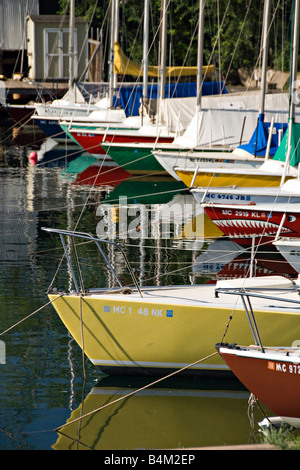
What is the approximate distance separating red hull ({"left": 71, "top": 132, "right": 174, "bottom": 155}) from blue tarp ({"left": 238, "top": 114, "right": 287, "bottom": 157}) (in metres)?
4.21

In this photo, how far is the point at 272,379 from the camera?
8.66 m

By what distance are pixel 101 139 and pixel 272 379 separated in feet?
75.3

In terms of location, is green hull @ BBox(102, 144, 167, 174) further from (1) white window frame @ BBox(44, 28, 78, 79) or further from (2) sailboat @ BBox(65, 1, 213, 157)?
(1) white window frame @ BBox(44, 28, 78, 79)

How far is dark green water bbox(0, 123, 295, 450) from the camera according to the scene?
891 centimetres

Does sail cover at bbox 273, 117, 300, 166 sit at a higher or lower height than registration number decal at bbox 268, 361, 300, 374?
higher

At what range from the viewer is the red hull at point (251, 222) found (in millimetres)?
17016

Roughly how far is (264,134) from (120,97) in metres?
11.9

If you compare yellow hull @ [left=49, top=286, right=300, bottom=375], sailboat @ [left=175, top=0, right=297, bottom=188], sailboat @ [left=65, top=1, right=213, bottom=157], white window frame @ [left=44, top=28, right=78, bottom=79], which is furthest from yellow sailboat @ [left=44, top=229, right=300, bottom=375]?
white window frame @ [left=44, top=28, right=78, bottom=79]

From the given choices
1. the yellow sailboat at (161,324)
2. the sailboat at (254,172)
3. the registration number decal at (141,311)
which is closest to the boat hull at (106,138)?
the sailboat at (254,172)

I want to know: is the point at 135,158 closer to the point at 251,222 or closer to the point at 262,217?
the point at 251,222

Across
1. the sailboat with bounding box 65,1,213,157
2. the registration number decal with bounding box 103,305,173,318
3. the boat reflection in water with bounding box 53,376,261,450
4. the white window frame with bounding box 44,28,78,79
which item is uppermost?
the white window frame with bounding box 44,28,78,79

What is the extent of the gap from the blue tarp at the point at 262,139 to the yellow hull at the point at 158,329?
1329 centimetres
